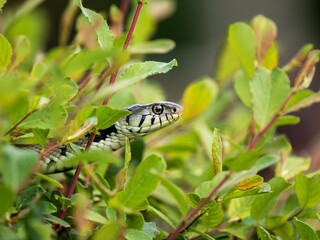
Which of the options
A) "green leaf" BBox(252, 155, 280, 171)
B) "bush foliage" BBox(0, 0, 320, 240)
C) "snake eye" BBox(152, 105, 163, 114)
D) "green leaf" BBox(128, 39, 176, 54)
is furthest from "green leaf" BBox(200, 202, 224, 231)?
"snake eye" BBox(152, 105, 163, 114)

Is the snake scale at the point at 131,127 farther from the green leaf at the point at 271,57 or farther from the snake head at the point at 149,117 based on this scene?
the green leaf at the point at 271,57

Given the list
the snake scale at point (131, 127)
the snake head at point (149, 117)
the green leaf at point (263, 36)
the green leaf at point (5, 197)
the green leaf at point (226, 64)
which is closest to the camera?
the green leaf at point (5, 197)

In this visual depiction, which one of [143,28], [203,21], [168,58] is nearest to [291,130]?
[143,28]

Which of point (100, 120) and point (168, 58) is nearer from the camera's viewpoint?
point (100, 120)

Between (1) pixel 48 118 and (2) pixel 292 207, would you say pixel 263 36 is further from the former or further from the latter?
(1) pixel 48 118

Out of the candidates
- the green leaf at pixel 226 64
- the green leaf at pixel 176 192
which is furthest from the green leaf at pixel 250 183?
the green leaf at pixel 226 64

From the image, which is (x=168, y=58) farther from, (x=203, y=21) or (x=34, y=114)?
(x=34, y=114)

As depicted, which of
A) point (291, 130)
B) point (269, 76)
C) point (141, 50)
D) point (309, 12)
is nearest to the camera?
point (269, 76)
